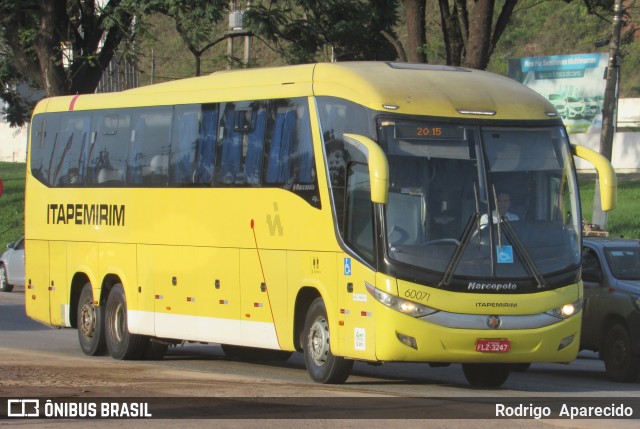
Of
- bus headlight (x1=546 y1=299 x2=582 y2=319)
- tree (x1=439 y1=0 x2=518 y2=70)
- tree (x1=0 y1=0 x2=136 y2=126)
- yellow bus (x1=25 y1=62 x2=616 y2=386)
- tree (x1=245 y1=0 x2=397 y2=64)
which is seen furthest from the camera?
tree (x1=0 y1=0 x2=136 y2=126)

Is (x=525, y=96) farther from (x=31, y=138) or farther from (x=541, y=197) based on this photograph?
(x=31, y=138)

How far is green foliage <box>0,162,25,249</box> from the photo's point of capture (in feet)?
164

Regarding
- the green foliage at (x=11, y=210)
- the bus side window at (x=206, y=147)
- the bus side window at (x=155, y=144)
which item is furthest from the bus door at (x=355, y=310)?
the green foliage at (x=11, y=210)

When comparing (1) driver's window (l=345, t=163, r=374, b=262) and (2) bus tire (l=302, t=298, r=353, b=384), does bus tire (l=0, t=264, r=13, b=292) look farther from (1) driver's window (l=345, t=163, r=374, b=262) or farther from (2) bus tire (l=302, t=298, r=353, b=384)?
(1) driver's window (l=345, t=163, r=374, b=262)

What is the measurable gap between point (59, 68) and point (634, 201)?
21616mm

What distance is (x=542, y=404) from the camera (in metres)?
12.4

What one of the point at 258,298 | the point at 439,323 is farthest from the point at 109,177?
the point at 439,323

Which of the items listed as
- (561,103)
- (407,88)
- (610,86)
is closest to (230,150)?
(407,88)

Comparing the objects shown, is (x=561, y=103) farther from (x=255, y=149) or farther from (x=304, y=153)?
(x=304, y=153)

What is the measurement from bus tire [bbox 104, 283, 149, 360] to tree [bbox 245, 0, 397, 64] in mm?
13488

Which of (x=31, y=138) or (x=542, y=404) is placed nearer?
(x=542, y=404)

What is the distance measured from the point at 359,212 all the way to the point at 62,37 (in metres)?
22.6

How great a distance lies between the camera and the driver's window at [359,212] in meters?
13.3

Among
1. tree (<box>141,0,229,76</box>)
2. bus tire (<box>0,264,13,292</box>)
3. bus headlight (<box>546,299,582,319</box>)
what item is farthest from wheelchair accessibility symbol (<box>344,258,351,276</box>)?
bus tire (<box>0,264,13,292</box>)
